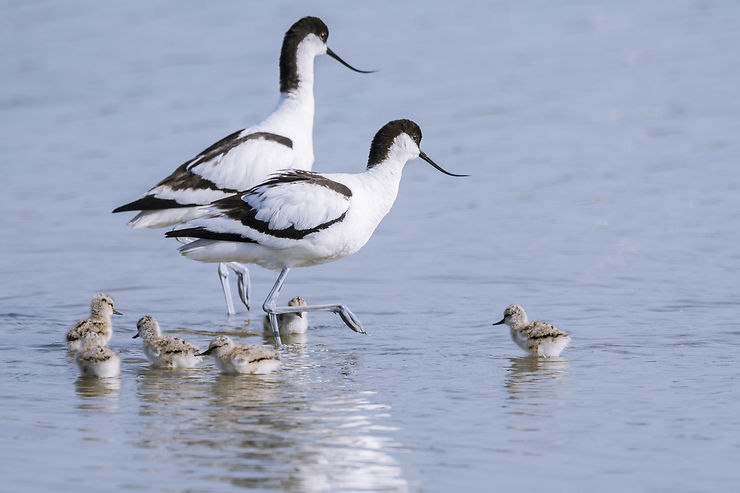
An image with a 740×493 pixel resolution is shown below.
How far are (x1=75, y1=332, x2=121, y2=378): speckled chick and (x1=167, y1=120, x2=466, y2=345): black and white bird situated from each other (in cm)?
126

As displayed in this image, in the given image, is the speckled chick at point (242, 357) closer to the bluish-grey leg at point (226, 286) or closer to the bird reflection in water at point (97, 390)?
the bird reflection in water at point (97, 390)

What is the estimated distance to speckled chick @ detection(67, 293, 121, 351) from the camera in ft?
30.2

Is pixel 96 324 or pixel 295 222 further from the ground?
pixel 295 222

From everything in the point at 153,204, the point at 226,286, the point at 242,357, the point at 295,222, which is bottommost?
the point at 242,357

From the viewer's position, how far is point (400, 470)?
21.7ft

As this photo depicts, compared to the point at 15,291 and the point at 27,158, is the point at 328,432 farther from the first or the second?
the point at 27,158

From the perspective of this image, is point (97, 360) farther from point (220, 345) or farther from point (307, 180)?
point (307, 180)

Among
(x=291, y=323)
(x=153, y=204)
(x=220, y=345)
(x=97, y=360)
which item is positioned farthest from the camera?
(x=153, y=204)

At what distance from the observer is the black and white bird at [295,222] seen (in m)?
9.65

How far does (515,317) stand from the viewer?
938 centimetres

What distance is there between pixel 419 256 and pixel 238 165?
2001 millimetres

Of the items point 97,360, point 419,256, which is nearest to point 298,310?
point 97,360

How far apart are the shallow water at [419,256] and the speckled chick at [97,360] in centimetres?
15

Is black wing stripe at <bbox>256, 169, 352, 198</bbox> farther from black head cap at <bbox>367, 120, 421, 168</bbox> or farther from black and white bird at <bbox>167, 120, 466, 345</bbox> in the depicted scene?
black head cap at <bbox>367, 120, 421, 168</bbox>
